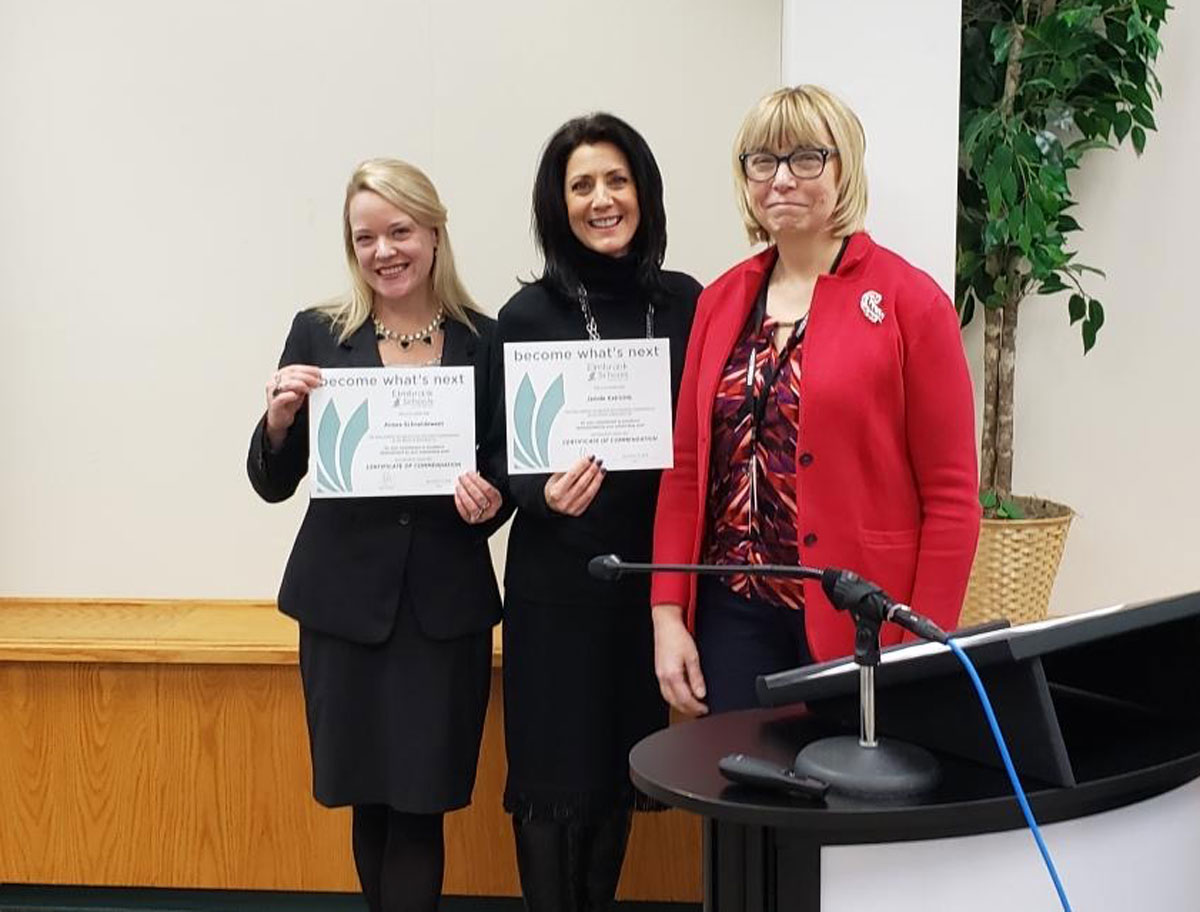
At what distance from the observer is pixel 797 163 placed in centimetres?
Result: 163

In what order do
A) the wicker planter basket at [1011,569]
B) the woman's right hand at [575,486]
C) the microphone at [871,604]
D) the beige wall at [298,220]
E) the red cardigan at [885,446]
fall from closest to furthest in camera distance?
the microphone at [871,604] < the red cardigan at [885,446] < the woman's right hand at [575,486] < the wicker planter basket at [1011,569] < the beige wall at [298,220]

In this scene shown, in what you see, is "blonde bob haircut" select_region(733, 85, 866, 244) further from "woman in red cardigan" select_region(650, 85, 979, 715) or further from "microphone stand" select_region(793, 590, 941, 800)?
"microphone stand" select_region(793, 590, 941, 800)

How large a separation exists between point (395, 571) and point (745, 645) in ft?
1.98

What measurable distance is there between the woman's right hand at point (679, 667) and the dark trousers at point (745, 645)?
22 millimetres

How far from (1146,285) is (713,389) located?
5.03ft

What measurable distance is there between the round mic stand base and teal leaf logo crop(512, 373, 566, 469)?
854 mm

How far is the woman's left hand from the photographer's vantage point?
1.91m

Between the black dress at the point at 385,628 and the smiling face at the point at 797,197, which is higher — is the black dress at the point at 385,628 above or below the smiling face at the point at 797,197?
below

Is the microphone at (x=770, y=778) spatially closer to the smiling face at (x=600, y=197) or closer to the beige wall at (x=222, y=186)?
the smiling face at (x=600, y=197)

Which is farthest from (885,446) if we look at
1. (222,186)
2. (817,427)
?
(222,186)

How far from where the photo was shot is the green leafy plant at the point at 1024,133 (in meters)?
2.25

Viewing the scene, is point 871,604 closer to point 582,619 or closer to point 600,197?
point 582,619

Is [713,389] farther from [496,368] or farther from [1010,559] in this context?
[1010,559]

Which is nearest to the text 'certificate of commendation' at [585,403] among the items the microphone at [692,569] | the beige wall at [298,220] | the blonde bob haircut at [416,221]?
the blonde bob haircut at [416,221]
